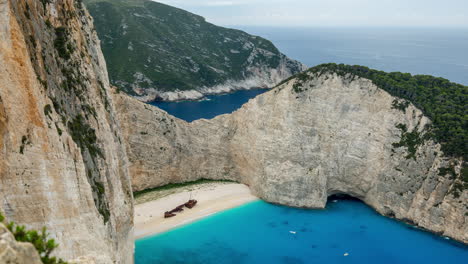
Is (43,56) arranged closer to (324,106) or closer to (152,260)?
(152,260)

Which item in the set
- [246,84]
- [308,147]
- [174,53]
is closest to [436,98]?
[308,147]

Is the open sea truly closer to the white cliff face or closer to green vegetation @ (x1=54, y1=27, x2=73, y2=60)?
green vegetation @ (x1=54, y1=27, x2=73, y2=60)

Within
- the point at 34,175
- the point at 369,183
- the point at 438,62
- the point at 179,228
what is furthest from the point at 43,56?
the point at 438,62

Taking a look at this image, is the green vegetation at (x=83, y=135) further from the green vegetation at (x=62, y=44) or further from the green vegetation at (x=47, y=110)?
the green vegetation at (x=62, y=44)

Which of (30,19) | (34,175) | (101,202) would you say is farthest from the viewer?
(101,202)

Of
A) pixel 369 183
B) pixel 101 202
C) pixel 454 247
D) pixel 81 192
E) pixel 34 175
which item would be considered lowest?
pixel 454 247
